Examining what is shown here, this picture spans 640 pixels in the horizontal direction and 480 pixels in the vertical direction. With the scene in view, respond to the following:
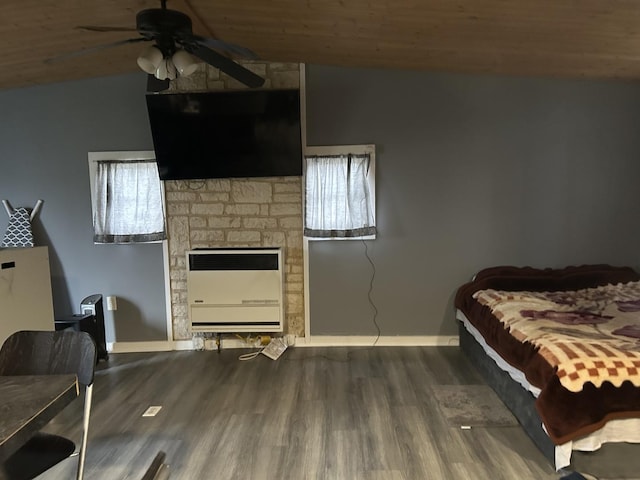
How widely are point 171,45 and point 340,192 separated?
1.93 m

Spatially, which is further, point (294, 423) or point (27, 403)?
point (294, 423)

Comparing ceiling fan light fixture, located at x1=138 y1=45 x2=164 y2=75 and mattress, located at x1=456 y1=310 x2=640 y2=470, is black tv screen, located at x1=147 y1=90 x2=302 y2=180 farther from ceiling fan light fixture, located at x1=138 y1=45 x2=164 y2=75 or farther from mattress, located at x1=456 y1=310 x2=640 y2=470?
mattress, located at x1=456 y1=310 x2=640 y2=470

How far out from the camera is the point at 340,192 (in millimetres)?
3762

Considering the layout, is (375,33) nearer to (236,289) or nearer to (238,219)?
(238,219)

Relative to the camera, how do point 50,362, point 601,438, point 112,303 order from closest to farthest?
point 50,362 < point 601,438 < point 112,303

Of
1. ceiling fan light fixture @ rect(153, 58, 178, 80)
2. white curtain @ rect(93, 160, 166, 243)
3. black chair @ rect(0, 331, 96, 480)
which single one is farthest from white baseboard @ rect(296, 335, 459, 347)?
ceiling fan light fixture @ rect(153, 58, 178, 80)

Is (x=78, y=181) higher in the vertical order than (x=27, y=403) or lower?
higher

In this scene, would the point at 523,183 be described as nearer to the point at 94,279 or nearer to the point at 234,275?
the point at 234,275

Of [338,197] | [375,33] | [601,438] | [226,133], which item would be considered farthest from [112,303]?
[601,438]

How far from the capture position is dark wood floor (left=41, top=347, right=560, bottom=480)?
2.24 m

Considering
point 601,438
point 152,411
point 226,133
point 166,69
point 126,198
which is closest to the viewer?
point 601,438

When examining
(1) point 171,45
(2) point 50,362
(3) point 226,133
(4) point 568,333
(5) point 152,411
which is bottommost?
(5) point 152,411

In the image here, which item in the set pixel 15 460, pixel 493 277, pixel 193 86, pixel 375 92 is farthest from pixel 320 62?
pixel 15 460

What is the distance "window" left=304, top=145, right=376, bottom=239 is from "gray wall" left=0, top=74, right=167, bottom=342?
147 centimetres
